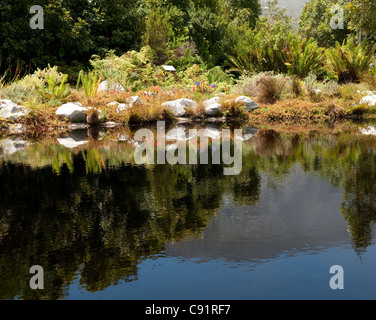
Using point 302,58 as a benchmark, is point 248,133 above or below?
below

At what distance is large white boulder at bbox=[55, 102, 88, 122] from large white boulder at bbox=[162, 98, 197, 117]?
8.99 ft

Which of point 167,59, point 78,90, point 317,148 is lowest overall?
point 317,148

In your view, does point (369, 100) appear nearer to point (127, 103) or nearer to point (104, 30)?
point (127, 103)

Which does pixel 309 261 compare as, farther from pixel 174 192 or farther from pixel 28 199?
pixel 28 199

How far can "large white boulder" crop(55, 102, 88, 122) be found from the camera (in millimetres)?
14266

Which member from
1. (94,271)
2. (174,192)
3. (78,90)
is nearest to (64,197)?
(174,192)

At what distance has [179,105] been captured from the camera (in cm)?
1570

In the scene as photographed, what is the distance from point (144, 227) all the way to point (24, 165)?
4297mm

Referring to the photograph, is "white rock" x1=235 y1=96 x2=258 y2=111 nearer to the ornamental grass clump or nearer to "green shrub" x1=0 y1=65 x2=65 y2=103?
the ornamental grass clump

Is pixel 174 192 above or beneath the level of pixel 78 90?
beneath

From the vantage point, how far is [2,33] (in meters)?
18.3

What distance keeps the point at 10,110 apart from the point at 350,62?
44.9ft

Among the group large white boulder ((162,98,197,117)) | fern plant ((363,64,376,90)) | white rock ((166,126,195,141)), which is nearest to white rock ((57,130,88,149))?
white rock ((166,126,195,141))

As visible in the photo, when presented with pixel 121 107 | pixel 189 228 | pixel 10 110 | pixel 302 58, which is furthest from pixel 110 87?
pixel 189 228
